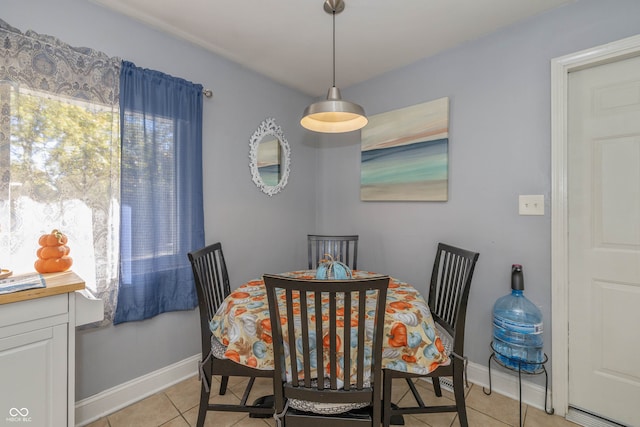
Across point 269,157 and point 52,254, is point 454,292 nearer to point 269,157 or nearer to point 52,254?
point 269,157

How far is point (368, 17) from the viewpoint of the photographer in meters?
1.83

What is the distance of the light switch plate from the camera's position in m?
1.80

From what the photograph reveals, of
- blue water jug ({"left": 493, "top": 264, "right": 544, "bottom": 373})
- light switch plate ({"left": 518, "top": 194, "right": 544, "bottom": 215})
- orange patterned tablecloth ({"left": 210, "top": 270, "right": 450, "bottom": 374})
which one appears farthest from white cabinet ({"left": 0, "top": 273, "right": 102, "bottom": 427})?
light switch plate ({"left": 518, "top": 194, "right": 544, "bottom": 215})

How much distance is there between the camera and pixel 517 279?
177 centimetres

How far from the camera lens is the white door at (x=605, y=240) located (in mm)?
1577

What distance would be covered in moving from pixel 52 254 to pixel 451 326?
7.06 ft

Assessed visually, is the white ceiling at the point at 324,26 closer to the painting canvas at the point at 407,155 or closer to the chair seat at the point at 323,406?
the painting canvas at the point at 407,155

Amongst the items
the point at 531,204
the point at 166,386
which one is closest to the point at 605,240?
the point at 531,204

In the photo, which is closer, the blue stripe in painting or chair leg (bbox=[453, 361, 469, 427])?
chair leg (bbox=[453, 361, 469, 427])

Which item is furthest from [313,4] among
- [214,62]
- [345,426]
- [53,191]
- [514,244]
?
[345,426]

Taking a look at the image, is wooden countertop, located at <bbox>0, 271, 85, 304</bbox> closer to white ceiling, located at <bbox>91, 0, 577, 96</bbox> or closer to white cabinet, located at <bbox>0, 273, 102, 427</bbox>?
white cabinet, located at <bbox>0, 273, 102, 427</bbox>

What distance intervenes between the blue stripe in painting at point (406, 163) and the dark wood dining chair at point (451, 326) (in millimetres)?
651

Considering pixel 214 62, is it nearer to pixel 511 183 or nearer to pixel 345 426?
pixel 511 183

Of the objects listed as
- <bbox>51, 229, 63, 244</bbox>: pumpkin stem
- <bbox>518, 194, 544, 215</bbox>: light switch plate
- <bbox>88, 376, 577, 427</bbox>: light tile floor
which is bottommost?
<bbox>88, 376, 577, 427</bbox>: light tile floor
